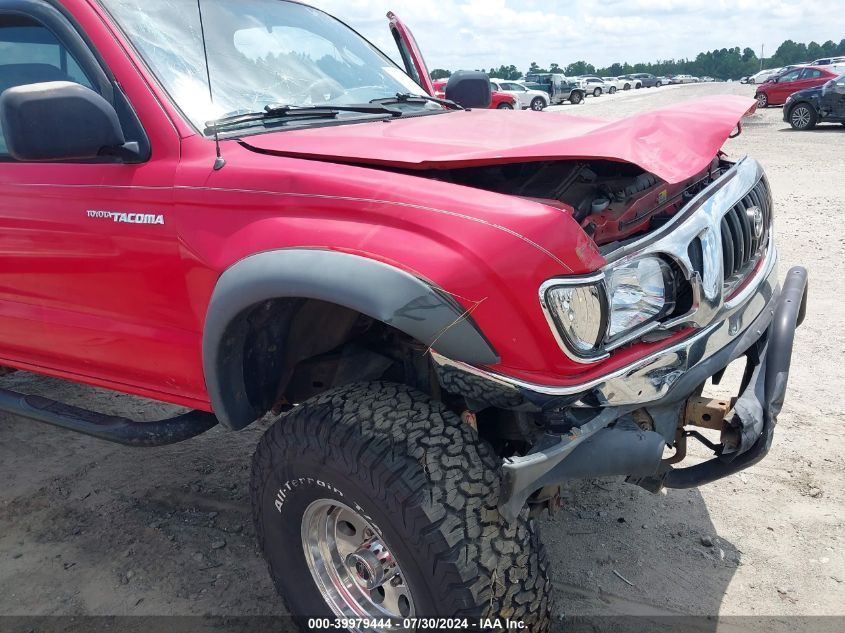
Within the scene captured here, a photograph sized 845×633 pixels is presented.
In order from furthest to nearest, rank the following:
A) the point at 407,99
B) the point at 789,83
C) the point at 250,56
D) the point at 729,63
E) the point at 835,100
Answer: the point at 729,63 < the point at 789,83 < the point at 835,100 < the point at 407,99 < the point at 250,56

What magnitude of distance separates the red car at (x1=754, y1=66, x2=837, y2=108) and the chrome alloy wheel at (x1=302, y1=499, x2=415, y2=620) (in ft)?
79.9

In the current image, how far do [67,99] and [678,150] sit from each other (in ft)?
6.02

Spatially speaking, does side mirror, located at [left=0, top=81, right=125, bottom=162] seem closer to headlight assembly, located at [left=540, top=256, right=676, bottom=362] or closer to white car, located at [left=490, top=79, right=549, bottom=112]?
headlight assembly, located at [left=540, top=256, right=676, bottom=362]

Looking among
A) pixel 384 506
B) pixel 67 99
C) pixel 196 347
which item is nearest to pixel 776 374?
pixel 384 506

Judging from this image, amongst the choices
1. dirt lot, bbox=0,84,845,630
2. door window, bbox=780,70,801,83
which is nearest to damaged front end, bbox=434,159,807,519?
dirt lot, bbox=0,84,845,630

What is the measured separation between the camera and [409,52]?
433 centimetres

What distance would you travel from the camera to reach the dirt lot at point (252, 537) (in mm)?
2775

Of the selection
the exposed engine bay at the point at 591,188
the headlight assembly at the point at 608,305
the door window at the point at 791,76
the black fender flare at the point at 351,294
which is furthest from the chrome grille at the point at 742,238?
the door window at the point at 791,76

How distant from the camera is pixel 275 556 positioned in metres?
2.47

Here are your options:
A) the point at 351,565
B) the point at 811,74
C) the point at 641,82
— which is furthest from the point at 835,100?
the point at 641,82

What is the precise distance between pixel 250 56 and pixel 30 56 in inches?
35.3

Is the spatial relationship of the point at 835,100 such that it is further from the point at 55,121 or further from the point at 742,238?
the point at 55,121

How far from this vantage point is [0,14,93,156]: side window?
9.18ft

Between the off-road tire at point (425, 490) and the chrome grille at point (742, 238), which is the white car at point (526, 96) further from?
the off-road tire at point (425, 490)
